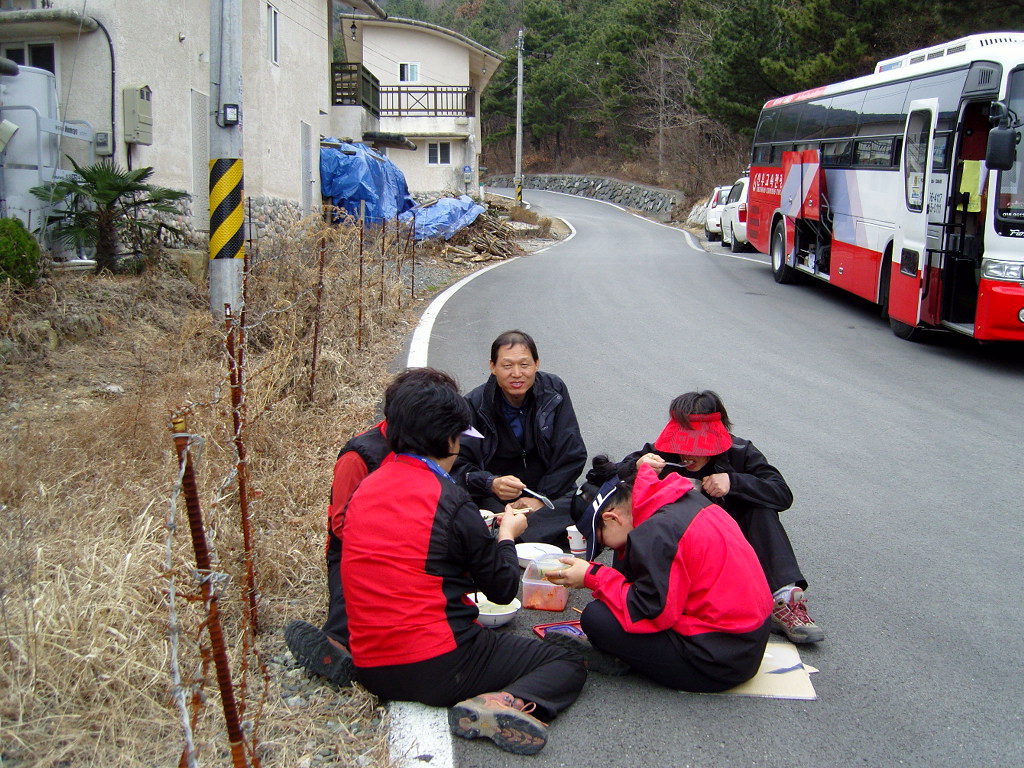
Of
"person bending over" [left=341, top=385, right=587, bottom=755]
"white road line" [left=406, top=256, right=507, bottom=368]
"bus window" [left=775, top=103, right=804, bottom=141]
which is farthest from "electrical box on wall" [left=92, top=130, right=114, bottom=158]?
"bus window" [left=775, top=103, right=804, bottom=141]

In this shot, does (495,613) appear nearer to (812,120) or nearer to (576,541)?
(576,541)

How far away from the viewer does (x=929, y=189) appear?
10516 millimetres

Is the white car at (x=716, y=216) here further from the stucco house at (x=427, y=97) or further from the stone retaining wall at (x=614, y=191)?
the stone retaining wall at (x=614, y=191)

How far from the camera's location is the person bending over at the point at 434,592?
3.06 metres

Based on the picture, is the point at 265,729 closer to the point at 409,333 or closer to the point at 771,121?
the point at 409,333

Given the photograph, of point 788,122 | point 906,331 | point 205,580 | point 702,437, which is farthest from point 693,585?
point 788,122

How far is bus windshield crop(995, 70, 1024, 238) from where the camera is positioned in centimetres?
943

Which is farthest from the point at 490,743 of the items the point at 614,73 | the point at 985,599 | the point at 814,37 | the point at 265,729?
the point at 614,73

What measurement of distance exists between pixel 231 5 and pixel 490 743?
7698 millimetres

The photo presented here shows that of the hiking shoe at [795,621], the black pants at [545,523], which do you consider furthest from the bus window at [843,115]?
the hiking shoe at [795,621]

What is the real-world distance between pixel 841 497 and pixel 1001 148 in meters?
5.10

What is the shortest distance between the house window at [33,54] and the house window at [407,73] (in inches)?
1102

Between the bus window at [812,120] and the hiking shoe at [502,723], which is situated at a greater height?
the bus window at [812,120]

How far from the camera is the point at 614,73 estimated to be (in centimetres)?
5466
